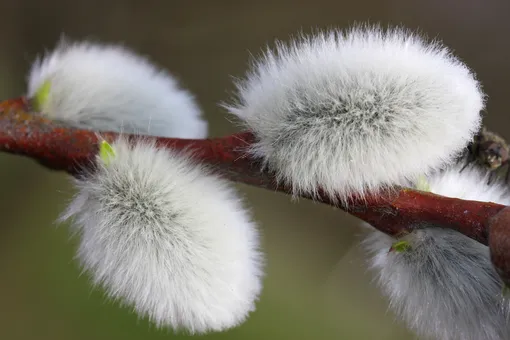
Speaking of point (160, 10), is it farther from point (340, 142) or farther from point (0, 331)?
point (340, 142)

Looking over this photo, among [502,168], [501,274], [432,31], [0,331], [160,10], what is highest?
[432,31]

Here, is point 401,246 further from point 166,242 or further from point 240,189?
point 240,189

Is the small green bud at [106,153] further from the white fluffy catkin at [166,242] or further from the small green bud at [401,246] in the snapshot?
the small green bud at [401,246]

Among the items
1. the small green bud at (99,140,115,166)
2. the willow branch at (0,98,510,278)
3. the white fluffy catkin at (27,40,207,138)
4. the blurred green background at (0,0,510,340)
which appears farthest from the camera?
the blurred green background at (0,0,510,340)

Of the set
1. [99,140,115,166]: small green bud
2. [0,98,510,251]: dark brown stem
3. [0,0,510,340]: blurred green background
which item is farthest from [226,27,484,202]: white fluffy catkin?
[0,0,510,340]: blurred green background

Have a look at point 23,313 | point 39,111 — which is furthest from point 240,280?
point 23,313

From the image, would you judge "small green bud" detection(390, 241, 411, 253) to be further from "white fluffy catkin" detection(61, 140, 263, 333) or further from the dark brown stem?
"white fluffy catkin" detection(61, 140, 263, 333)

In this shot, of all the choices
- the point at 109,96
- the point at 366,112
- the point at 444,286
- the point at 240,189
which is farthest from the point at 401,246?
the point at 240,189
